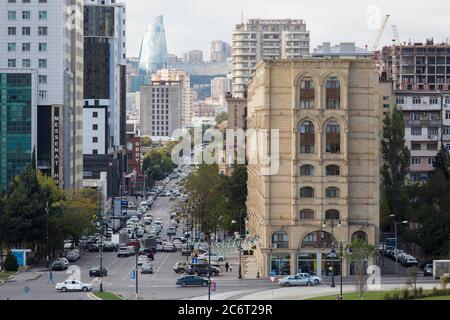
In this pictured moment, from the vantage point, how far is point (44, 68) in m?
92.1

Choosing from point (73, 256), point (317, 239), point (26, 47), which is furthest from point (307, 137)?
point (26, 47)

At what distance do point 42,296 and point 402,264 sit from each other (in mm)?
25611

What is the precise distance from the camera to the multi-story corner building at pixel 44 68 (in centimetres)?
8969

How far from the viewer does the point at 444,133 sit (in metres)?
101

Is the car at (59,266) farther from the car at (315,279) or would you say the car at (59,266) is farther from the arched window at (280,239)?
the car at (315,279)

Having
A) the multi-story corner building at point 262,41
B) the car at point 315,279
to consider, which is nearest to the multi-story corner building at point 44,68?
the car at point 315,279

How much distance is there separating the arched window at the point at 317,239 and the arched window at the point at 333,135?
454cm

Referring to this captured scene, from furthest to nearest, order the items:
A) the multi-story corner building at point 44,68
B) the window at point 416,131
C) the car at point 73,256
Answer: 1. the window at point 416,131
2. the multi-story corner building at point 44,68
3. the car at point 73,256

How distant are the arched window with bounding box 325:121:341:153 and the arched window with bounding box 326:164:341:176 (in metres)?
0.91

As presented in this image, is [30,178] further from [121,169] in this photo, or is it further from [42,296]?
[121,169]

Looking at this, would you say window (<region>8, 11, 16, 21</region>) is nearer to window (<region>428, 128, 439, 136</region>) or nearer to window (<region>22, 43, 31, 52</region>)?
window (<region>22, 43, 31, 52</region>)
